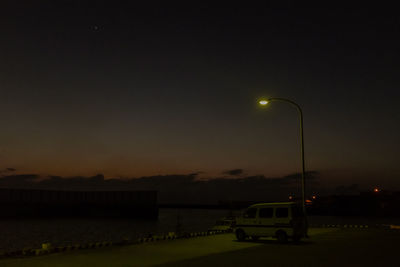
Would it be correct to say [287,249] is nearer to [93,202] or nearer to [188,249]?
[188,249]

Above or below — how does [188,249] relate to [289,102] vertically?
below

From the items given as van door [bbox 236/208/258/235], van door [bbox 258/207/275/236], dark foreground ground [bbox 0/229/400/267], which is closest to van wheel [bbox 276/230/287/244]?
van door [bbox 258/207/275/236]

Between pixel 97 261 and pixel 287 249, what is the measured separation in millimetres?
7872

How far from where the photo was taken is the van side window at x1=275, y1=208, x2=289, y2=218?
1995 cm

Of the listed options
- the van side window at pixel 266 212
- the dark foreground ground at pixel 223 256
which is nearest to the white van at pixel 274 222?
the van side window at pixel 266 212

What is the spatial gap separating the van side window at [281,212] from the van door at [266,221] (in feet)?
0.93

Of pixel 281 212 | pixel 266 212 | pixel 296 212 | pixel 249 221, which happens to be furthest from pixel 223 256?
pixel 296 212

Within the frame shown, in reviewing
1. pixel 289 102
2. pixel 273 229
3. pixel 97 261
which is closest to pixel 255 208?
pixel 273 229

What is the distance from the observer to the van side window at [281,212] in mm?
19953

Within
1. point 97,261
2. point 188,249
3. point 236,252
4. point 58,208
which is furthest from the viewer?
point 58,208

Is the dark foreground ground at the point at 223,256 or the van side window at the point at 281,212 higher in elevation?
the van side window at the point at 281,212

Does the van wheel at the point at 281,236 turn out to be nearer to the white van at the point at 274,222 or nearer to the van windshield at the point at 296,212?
the white van at the point at 274,222

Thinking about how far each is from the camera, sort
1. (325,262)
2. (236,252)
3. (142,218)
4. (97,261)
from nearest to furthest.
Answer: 1. (325,262)
2. (97,261)
3. (236,252)
4. (142,218)

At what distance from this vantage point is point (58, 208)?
164000 millimetres
